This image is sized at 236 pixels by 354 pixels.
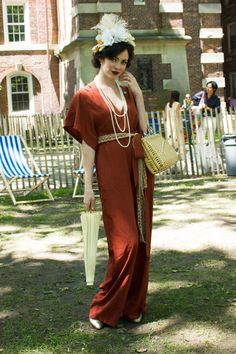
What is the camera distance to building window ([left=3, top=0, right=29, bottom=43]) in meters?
28.7

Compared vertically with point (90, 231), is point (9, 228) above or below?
below

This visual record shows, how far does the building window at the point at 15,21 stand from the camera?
28719mm

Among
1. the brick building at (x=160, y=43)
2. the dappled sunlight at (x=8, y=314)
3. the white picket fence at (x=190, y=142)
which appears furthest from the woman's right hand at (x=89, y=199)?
the brick building at (x=160, y=43)

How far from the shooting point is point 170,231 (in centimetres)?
756

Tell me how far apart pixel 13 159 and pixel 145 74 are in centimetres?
1330

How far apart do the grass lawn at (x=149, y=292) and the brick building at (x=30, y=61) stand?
64.4ft

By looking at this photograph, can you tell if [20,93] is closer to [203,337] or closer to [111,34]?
[111,34]

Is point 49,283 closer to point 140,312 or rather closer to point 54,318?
point 54,318

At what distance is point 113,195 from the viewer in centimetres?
415

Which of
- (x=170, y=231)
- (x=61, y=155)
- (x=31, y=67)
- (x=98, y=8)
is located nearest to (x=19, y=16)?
(x=31, y=67)

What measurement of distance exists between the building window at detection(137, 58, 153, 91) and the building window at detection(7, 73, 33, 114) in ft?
23.3

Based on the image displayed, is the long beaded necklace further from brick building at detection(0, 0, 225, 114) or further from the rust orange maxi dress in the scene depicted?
brick building at detection(0, 0, 225, 114)

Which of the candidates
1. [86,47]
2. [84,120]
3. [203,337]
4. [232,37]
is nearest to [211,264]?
[203,337]

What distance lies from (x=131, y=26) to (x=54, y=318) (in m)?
19.7
